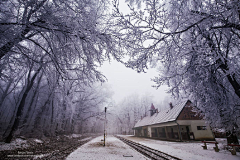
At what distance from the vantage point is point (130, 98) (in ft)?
161

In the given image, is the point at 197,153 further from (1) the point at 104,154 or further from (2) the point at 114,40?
(2) the point at 114,40

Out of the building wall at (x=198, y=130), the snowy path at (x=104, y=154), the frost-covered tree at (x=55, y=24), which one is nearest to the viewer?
the frost-covered tree at (x=55, y=24)

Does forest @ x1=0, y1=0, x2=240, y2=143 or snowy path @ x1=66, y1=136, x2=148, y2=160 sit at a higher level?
forest @ x1=0, y1=0, x2=240, y2=143

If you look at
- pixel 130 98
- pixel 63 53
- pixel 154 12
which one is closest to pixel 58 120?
pixel 63 53

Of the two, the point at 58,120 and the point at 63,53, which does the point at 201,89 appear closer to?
the point at 63,53

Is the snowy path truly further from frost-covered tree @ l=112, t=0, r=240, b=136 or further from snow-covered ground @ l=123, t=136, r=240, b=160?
frost-covered tree @ l=112, t=0, r=240, b=136

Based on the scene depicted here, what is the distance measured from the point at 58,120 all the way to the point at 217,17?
2097 cm

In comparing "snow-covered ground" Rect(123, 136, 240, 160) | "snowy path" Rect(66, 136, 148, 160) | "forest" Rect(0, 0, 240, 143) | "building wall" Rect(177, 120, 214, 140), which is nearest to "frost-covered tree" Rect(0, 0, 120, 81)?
"forest" Rect(0, 0, 240, 143)

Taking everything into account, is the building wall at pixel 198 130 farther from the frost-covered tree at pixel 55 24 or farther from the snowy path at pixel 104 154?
the frost-covered tree at pixel 55 24

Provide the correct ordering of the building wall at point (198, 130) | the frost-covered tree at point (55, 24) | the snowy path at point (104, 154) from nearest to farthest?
the frost-covered tree at point (55, 24) → the snowy path at point (104, 154) → the building wall at point (198, 130)

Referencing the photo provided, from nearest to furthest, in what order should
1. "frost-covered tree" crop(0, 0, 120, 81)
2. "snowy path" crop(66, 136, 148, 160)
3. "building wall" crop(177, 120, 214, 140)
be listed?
"frost-covered tree" crop(0, 0, 120, 81), "snowy path" crop(66, 136, 148, 160), "building wall" crop(177, 120, 214, 140)

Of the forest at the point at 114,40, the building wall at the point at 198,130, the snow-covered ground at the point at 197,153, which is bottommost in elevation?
the snow-covered ground at the point at 197,153

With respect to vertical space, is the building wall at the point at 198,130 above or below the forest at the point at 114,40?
below

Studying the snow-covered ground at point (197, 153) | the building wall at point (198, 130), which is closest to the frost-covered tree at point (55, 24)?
the snow-covered ground at point (197, 153)
